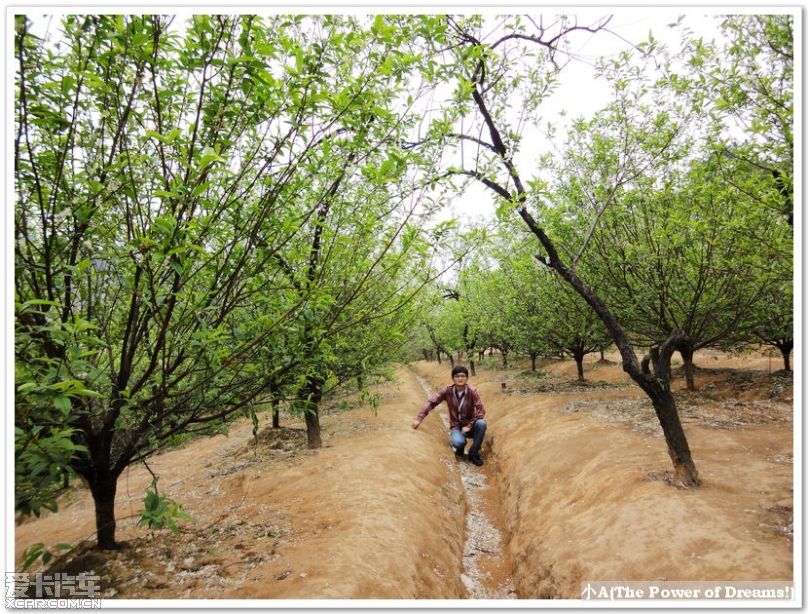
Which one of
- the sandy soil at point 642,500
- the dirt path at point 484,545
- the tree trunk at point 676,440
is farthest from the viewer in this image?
the tree trunk at point 676,440

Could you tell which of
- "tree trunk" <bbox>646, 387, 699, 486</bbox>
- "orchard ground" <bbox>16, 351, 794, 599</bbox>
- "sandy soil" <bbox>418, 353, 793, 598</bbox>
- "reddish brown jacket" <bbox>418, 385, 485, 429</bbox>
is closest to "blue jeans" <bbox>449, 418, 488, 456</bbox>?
"reddish brown jacket" <bbox>418, 385, 485, 429</bbox>

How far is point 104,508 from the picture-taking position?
4672 millimetres

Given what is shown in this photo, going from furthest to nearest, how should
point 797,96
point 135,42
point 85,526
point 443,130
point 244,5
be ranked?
point 85,526 < point 797,96 < point 443,130 < point 244,5 < point 135,42

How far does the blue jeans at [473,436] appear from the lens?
10703 millimetres

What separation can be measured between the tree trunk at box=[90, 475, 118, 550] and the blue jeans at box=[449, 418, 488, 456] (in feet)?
26.2

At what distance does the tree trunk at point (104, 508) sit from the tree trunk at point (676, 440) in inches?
289

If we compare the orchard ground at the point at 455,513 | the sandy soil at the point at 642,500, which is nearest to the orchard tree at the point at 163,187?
the orchard ground at the point at 455,513

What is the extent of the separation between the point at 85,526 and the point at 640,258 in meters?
13.0

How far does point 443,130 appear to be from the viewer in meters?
3.15

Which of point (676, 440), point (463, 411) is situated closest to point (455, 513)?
point (463, 411)

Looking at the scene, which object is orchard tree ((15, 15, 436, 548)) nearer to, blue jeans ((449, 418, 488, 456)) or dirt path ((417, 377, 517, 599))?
dirt path ((417, 377, 517, 599))

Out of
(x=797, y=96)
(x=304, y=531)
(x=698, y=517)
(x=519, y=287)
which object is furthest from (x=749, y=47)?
(x=519, y=287)

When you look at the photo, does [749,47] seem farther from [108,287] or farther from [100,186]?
[108,287]

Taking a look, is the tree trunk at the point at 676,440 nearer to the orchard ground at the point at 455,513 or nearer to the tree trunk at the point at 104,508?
the orchard ground at the point at 455,513
